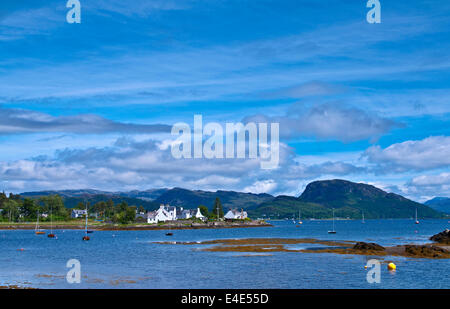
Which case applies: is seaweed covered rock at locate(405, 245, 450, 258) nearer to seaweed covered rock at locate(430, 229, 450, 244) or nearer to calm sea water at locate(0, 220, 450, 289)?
calm sea water at locate(0, 220, 450, 289)

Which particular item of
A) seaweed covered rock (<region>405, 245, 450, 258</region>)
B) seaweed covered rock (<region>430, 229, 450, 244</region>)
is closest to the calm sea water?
seaweed covered rock (<region>405, 245, 450, 258</region>)

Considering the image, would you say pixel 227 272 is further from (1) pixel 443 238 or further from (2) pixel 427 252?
(1) pixel 443 238

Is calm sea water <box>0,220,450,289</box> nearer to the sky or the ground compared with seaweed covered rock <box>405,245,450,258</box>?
nearer to the ground

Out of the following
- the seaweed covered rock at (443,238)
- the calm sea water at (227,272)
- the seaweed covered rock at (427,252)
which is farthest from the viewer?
the seaweed covered rock at (443,238)

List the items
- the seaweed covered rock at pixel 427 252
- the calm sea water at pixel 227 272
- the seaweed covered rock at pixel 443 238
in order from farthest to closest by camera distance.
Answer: the seaweed covered rock at pixel 443 238, the seaweed covered rock at pixel 427 252, the calm sea water at pixel 227 272

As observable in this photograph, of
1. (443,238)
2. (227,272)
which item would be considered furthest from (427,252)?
(443,238)

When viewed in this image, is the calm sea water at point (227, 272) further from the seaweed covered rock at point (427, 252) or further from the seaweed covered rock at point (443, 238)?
the seaweed covered rock at point (443, 238)

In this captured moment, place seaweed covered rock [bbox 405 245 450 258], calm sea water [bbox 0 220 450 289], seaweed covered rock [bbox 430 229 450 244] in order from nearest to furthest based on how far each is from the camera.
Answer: calm sea water [bbox 0 220 450 289] → seaweed covered rock [bbox 405 245 450 258] → seaweed covered rock [bbox 430 229 450 244]

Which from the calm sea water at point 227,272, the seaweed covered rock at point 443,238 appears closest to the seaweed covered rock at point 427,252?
the calm sea water at point 227,272

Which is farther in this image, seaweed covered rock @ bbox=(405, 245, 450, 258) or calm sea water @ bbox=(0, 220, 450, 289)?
seaweed covered rock @ bbox=(405, 245, 450, 258)

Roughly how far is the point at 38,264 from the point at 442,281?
6458 centimetres
